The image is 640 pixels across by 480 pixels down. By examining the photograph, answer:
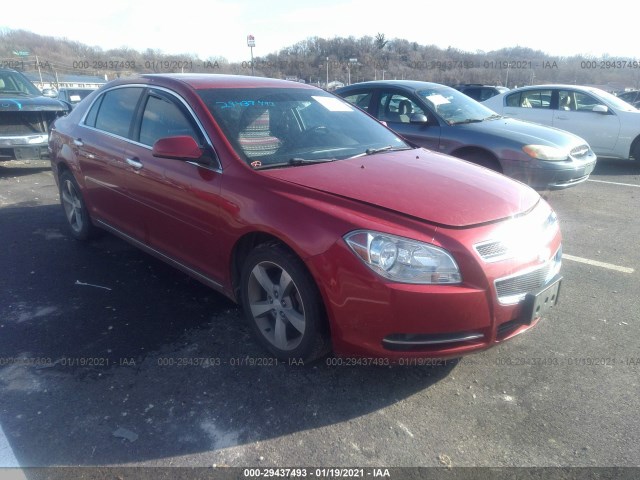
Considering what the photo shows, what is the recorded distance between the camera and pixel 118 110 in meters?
4.29

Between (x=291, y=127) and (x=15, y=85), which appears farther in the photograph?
(x=15, y=85)

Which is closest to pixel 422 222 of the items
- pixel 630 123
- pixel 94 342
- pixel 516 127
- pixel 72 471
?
pixel 72 471

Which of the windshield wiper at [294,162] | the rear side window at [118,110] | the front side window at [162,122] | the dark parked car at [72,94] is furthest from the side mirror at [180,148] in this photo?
the dark parked car at [72,94]

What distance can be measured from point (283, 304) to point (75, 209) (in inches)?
130

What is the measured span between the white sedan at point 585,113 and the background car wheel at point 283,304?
28.7 feet

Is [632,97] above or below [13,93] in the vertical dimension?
below

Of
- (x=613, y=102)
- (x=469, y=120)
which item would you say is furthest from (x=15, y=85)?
(x=613, y=102)

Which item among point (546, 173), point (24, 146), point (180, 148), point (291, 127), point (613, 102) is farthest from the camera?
point (613, 102)

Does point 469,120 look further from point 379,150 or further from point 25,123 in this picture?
point 25,123

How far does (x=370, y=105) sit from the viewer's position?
7227 millimetres

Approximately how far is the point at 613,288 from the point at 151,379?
3611 mm

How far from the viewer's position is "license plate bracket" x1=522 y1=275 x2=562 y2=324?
2568 mm

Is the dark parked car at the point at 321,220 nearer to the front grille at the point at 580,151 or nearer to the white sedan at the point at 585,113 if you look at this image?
the front grille at the point at 580,151

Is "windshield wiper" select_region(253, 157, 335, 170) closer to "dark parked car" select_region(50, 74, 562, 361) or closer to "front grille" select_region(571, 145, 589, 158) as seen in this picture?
"dark parked car" select_region(50, 74, 562, 361)
